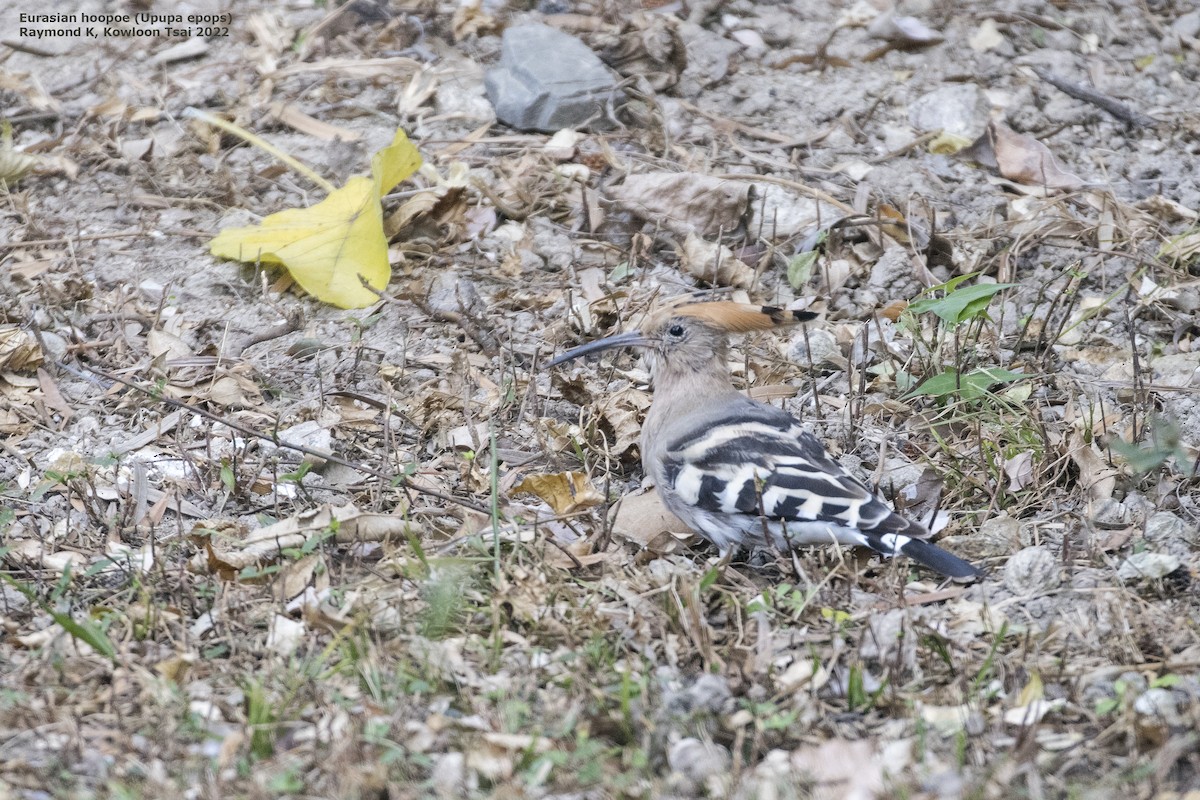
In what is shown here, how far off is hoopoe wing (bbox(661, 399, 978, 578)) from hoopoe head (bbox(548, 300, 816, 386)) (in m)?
0.25

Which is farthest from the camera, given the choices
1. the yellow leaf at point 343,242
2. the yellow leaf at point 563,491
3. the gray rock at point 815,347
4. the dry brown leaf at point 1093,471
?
the yellow leaf at point 343,242

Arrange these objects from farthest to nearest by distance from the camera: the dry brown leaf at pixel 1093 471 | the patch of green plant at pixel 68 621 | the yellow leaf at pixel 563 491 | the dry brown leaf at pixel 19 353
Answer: the dry brown leaf at pixel 19 353 < the yellow leaf at pixel 563 491 < the dry brown leaf at pixel 1093 471 < the patch of green plant at pixel 68 621

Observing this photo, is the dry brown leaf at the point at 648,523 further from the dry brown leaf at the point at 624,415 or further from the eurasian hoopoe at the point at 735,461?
the dry brown leaf at the point at 624,415

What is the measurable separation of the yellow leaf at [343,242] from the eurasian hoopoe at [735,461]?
0.77 metres

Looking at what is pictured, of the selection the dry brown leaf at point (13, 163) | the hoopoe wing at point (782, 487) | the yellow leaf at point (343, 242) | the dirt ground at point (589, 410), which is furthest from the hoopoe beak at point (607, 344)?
the dry brown leaf at point (13, 163)

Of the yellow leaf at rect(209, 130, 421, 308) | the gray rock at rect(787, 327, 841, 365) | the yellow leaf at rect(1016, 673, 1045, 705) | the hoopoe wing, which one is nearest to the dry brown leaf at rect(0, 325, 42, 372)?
the yellow leaf at rect(209, 130, 421, 308)

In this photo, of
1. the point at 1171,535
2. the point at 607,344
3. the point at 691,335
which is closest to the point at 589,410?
the point at 607,344

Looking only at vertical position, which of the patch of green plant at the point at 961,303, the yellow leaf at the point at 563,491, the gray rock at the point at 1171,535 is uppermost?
the patch of green plant at the point at 961,303

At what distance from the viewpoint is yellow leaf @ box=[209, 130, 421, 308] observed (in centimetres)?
424

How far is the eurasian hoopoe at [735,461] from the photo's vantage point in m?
3.07

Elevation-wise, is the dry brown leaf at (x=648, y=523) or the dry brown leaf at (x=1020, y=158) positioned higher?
the dry brown leaf at (x=1020, y=158)

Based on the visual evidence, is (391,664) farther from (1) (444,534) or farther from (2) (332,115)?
(2) (332,115)

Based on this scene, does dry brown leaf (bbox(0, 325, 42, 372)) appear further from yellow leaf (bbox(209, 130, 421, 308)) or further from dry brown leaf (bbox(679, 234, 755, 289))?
dry brown leaf (bbox(679, 234, 755, 289))

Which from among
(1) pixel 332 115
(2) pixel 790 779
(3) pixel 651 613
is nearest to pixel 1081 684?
(2) pixel 790 779
